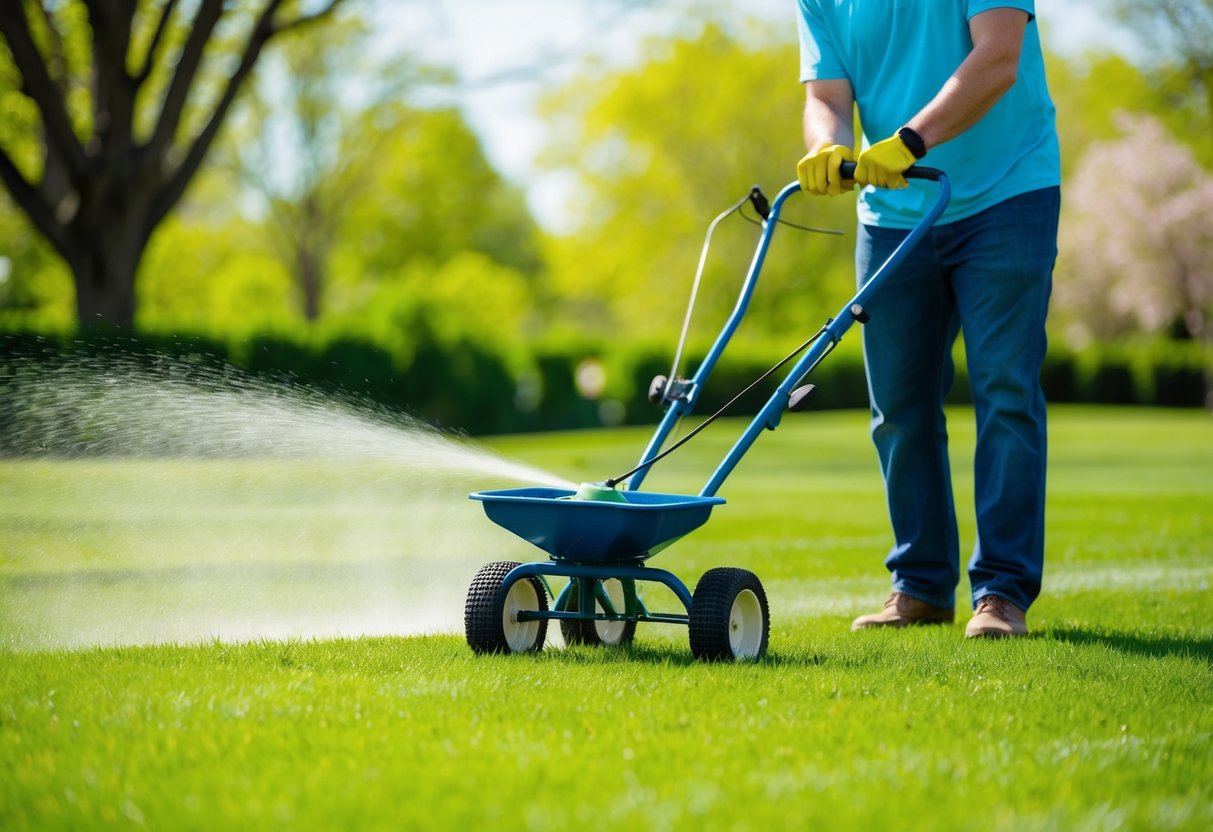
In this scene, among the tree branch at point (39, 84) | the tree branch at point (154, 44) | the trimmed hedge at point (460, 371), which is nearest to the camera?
the tree branch at point (39, 84)

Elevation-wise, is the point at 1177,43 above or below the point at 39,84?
above

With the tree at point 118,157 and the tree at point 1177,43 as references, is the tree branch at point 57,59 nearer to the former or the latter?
the tree at point 118,157

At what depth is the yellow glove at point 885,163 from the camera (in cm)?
442

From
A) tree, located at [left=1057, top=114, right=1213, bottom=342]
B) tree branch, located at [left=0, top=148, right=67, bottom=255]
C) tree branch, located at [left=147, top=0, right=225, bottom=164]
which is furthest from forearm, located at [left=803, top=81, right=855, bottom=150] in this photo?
tree, located at [left=1057, top=114, right=1213, bottom=342]

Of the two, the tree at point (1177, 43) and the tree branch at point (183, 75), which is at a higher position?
the tree at point (1177, 43)

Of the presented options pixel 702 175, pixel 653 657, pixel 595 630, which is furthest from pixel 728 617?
pixel 702 175

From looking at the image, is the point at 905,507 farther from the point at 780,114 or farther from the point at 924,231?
the point at 780,114

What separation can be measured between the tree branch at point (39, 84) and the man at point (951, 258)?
10.8m

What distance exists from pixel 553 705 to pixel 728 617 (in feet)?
2.71

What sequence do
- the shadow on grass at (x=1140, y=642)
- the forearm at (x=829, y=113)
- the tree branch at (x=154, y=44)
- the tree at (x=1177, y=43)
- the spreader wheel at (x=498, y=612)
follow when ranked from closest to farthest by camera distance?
the spreader wheel at (x=498, y=612) → the shadow on grass at (x=1140, y=642) → the forearm at (x=829, y=113) → the tree branch at (x=154, y=44) → the tree at (x=1177, y=43)

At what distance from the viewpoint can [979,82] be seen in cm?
464

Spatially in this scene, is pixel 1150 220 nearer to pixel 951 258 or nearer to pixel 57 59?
pixel 57 59

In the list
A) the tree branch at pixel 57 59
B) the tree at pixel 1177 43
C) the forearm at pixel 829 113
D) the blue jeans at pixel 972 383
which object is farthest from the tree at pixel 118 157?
the tree at pixel 1177 43

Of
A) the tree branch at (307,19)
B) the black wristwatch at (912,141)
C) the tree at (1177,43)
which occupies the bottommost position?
the black wristwatch at (912,141)
